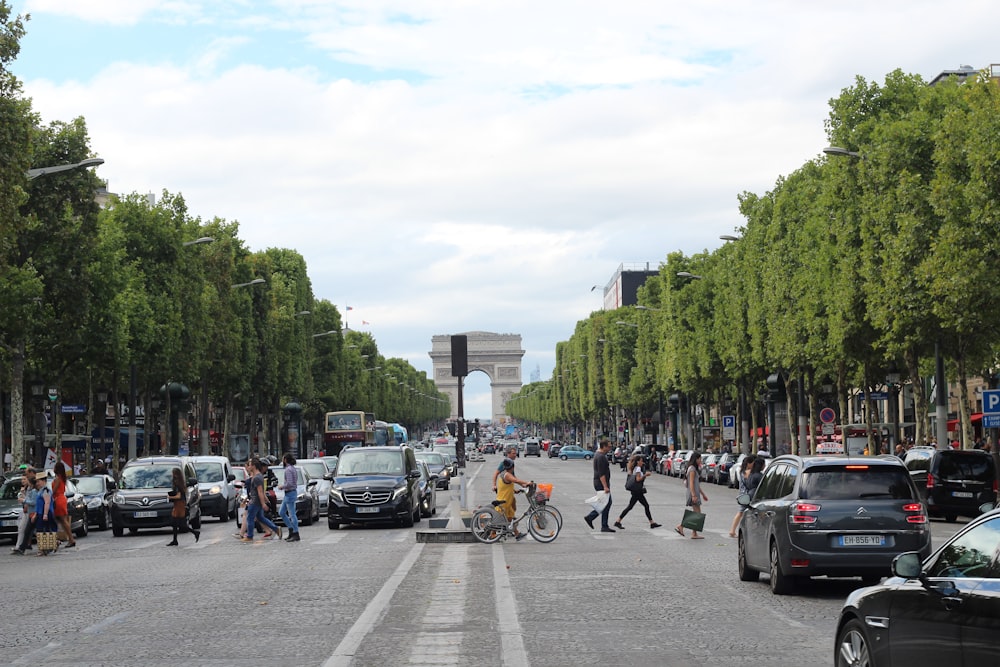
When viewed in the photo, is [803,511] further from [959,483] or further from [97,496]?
[97,496]

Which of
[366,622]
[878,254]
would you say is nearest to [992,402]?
[878,254]

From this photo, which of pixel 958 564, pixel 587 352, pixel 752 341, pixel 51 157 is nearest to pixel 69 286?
pixel 51 157

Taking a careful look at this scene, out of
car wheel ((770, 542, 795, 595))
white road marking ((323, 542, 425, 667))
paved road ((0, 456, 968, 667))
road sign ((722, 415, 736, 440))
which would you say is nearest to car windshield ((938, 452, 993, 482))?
paved road ((0, 456, 968, 667))

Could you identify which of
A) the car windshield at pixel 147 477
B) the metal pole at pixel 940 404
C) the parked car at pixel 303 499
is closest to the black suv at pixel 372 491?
the parked car at pixel 303 499

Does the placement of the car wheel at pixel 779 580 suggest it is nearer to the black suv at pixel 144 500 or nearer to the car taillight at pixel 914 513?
the car taillight at pixel 914 513

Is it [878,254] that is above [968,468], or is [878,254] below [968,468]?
above

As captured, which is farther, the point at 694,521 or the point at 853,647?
the point at 694,521

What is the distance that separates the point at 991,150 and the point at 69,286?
24.8m

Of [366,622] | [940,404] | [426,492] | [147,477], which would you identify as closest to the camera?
[366,622]

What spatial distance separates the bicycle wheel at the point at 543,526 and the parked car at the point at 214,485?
14.9m

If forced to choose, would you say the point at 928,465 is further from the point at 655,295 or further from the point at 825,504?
the point at 655,295

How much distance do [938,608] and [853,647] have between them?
1308 millimetres

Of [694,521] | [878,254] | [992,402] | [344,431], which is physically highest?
[878,254]

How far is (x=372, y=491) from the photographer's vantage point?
113ft
